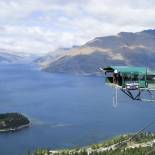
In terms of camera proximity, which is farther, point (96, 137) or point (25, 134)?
point (25, 134)

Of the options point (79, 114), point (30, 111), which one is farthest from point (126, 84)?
point (30, 111)

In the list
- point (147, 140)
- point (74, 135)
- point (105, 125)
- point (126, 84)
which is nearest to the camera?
point (126, 84)

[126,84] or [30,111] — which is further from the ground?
[126,84]

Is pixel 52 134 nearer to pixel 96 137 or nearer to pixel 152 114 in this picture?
pixel 96 137

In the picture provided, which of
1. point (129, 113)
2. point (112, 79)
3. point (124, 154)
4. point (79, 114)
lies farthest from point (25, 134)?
point (112, 79)

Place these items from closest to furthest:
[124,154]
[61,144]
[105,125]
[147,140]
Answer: [124,154] → [147,140] → [61,144] → [105,125]

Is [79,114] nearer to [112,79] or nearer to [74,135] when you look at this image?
[74,135]

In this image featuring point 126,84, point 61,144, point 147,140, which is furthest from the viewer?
point 61,144

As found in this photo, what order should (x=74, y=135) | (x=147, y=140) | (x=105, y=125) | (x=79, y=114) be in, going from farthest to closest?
(x=79, y=114) < (x=105, y=125) < (x=74, y=135) < (x=147, y=140)

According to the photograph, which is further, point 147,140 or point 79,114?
point 79,114
